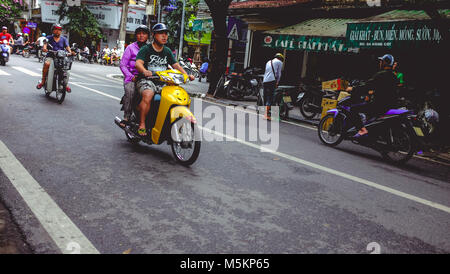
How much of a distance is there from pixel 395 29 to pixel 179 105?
828 centimetres

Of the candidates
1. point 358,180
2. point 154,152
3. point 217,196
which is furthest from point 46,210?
point 358,180

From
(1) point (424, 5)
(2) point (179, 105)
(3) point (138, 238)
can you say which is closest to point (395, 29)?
(1) point (424, 5)

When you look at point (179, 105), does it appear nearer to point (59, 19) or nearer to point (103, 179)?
point (103, 179)

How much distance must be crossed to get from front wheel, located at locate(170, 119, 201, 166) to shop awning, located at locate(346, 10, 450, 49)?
7.85 m

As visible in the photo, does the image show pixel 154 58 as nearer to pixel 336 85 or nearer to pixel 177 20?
pixel 336 85

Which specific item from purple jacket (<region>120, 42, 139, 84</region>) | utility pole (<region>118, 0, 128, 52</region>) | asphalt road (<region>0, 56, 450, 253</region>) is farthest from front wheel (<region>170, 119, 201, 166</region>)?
utility pole (<region>118, 0, 128, 52</region>)

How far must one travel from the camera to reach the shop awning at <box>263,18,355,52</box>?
1366 cm

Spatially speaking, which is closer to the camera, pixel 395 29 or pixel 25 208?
pixel 25 208

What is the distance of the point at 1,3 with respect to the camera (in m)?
8.51

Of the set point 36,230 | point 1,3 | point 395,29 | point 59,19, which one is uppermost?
point 59,19

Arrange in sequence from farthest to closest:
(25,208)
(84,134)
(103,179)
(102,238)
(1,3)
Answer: (1,3)
(84,134)
(103,179)
(25,208)
(102,238)

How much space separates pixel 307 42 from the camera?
1454cm

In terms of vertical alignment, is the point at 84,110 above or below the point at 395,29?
below

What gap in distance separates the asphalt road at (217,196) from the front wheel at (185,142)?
155 mm
